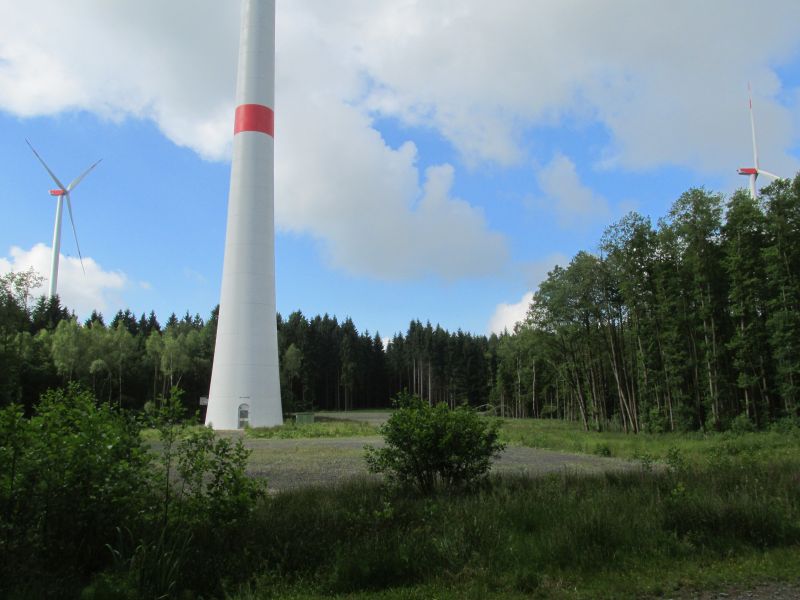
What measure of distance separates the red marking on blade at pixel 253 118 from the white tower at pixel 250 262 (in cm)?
7

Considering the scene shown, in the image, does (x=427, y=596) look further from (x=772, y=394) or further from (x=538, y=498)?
(x=772, y=394)

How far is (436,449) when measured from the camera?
8938 millimetres

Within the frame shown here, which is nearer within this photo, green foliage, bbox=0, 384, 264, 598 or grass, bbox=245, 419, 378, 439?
green foliage, bbox=0, 384, 264, 598

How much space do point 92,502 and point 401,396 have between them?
5362 millimetres

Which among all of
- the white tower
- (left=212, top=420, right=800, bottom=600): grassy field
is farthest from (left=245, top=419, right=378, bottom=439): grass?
(left=212, top=420, right=800, bottom=600): grassy field

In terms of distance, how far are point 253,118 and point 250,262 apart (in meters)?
10.2

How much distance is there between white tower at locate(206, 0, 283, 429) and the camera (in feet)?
123

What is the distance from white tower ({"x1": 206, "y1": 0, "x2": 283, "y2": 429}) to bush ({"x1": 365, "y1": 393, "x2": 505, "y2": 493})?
30236 mm

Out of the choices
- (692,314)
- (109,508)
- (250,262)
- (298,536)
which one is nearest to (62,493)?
(109,508)

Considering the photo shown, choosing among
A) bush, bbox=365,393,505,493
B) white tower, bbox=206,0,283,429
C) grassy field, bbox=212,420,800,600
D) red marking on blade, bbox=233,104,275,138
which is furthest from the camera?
red marking on blade, bbox=233,104,275,138

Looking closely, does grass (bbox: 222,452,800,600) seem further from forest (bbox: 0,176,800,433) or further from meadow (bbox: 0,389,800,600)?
forest (bbox: 0,176,800,433)

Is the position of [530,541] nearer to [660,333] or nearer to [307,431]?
[307,431]

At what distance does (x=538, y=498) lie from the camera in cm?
828

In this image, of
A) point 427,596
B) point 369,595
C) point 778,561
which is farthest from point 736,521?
point 369,595
